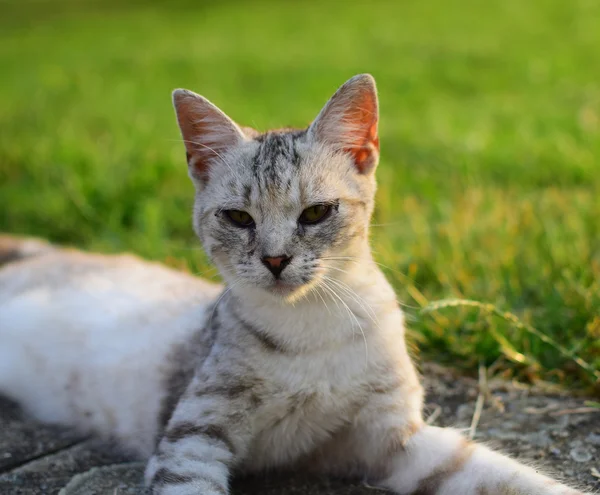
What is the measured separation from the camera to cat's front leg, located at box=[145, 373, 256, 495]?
97.9 inches

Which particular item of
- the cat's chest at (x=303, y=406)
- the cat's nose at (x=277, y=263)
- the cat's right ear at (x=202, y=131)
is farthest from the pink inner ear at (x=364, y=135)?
the cat's chest at (x=303, y=406)

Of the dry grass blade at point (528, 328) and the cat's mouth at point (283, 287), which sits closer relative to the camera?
the cat's mouth at point (283, 287)

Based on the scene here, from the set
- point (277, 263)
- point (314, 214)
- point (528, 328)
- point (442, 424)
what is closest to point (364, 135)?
point (314, 214)

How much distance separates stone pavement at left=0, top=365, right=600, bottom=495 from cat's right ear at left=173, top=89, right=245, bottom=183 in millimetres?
1210

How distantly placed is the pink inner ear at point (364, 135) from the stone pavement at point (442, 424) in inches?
42.3

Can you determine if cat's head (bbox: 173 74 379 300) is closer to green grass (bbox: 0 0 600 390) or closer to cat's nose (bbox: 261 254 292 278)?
cat's nose (bbox: 261 254 292 278)

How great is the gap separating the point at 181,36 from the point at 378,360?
1260 cm

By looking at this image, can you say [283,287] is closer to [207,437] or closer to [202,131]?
[207,437]

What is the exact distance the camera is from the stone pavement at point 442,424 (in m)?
2.66

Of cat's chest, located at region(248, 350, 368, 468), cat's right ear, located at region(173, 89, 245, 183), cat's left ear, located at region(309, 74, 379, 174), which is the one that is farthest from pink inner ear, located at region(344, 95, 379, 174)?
cat's chest, located at region(248, 350, 368, 468)

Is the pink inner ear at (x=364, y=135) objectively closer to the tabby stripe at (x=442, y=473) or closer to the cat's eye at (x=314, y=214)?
the cat's eye at (x=314, y=214)

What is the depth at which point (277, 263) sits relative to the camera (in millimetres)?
2547

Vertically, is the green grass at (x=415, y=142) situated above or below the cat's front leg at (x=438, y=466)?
above

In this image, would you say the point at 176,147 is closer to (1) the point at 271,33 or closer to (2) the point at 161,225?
(2) the point at 161,225
